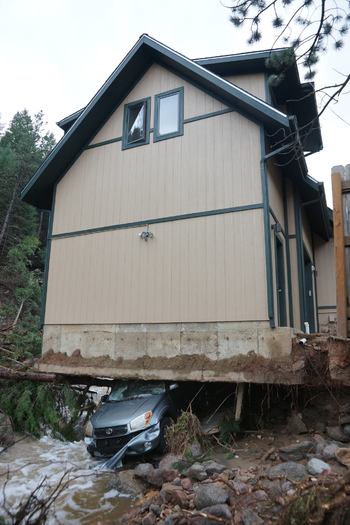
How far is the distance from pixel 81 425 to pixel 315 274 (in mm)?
9465

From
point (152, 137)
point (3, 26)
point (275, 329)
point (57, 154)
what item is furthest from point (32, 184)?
point (275, 329)

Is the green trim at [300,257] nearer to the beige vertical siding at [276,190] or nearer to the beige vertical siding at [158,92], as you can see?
the beige vertical siding at [276,190]

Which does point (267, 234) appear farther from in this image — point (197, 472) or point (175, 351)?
point (197, 472)

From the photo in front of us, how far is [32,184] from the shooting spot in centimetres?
1149

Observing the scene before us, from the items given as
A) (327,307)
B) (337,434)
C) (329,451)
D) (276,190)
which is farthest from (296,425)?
(327,307)

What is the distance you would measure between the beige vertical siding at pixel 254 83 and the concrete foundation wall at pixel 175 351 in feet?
19.7

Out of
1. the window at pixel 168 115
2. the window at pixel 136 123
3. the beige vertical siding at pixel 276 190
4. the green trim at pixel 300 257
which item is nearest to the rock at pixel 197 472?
the beige vertical siding at pixel 276 190

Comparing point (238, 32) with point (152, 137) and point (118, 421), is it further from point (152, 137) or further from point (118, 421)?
point (118, 421)

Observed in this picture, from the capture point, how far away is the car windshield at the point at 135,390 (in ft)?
28.6

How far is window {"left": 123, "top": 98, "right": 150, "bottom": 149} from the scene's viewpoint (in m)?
10.5

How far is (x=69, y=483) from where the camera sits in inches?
250

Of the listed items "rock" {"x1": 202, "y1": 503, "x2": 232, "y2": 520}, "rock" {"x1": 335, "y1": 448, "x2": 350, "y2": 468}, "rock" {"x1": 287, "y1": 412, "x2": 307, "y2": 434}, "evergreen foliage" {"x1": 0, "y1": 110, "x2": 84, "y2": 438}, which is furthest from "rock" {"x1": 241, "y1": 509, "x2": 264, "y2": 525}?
"evergreen foliage" {"x1": 0, "y1": 110, "x2": 84, "y2": 438}

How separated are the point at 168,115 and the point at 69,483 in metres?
8.37

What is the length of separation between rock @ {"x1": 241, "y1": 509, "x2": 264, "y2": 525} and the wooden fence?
231cm
